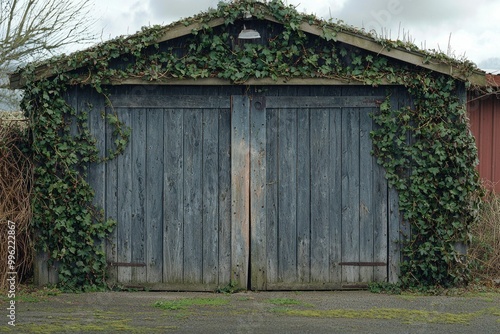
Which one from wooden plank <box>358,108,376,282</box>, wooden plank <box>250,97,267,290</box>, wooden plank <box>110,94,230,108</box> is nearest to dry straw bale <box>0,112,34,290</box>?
wooden plank <box>110,94,230,108</box>

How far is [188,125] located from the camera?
10156mm

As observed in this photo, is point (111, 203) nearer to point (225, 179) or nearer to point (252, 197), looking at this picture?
point (225, 179)

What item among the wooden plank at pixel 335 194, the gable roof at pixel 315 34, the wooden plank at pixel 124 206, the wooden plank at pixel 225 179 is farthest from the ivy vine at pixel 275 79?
the wooden plank at pixel 225 179

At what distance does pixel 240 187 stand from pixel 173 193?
915 millimetres

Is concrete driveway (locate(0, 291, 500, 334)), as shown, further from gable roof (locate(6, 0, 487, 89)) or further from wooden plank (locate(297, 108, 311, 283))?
gable roof (locate(6, 0, 487, 89))

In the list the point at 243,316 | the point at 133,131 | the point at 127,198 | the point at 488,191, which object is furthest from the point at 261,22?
the point at 488,191

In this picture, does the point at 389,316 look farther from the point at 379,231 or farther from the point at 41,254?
the point at 41,254

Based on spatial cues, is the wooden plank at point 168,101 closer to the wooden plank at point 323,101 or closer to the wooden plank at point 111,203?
the wooden plank at point 111,203

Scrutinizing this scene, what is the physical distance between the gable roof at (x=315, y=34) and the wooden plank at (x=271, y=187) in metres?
1.28

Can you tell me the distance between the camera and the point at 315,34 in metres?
9.87

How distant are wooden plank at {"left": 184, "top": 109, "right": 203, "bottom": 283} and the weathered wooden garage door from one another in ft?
0.04

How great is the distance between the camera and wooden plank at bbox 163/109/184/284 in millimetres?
10156

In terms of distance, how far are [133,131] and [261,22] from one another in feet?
7.45

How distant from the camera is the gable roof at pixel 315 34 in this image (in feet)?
32.2
